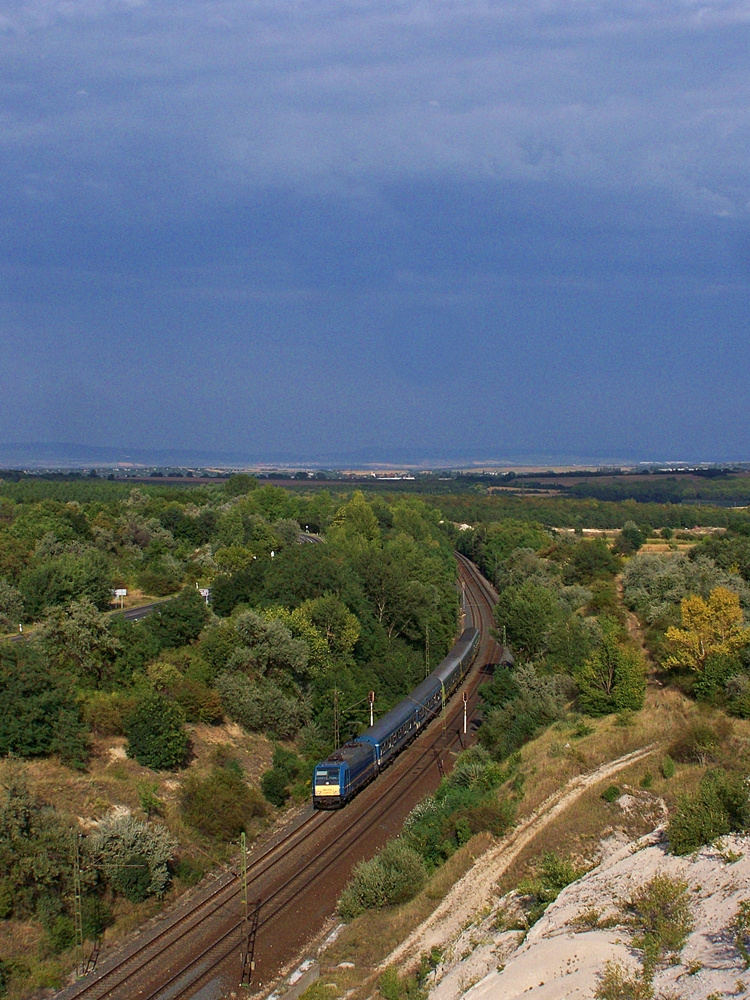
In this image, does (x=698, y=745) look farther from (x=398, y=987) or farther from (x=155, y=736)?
(x=155, y=736)

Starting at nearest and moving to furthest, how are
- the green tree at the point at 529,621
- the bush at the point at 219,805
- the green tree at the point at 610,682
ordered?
the bush at the point at 219,805 < the green tree at the point at 610,682 < the green tree at the point at 529,621

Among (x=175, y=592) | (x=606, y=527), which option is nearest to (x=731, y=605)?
(x=175, y=592)

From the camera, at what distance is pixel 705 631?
4412cm

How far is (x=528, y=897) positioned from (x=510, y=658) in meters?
42.7

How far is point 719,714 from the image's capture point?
35.8 metres

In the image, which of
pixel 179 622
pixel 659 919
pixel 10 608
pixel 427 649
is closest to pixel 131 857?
pixel 659 919

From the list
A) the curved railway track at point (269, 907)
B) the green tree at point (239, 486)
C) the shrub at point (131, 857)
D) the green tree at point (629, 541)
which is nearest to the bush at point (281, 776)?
A: the curved railway track at point (269, 907)

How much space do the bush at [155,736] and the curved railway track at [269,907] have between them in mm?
5861

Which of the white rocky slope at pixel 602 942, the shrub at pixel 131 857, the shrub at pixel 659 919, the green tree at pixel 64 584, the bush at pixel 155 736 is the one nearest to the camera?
the white rocky slope at pixel 602 942

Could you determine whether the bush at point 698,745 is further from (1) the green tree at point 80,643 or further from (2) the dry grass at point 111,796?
(1) the green tree at point 80,643

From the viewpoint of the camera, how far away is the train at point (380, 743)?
115 ft

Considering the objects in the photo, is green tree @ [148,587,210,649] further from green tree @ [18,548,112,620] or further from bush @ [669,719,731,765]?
bush @ [669,719,731,765]

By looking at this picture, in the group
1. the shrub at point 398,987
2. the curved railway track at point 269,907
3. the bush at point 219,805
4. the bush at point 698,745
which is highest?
the bush at point 698,745

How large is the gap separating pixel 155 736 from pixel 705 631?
27.2 m
